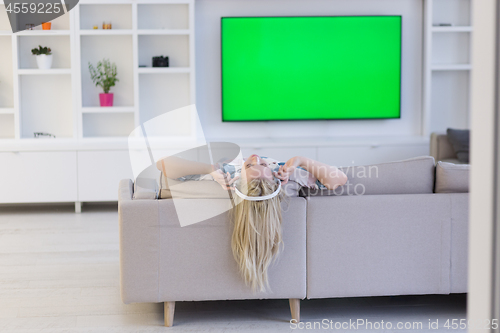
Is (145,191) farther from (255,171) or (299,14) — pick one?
(299,14)

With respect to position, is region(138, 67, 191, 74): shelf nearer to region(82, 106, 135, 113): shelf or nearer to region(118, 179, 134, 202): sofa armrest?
region(82, 106, 135, 113): shelf

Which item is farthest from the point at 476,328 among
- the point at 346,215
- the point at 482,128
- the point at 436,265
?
the point at 436,265

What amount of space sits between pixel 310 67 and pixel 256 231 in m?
3.17

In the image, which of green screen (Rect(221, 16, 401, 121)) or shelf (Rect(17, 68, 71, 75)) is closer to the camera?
shelf (Rect(17, 68, 71, 75))

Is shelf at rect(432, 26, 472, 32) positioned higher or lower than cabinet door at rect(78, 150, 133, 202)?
higher

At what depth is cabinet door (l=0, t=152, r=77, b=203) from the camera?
14.0ft

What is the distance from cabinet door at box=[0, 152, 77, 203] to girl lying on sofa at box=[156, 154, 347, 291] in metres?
2.46

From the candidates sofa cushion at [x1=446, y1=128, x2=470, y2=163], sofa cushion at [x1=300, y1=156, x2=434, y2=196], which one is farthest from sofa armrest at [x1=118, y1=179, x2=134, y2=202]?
sofa cushion at [x1=446, y1=128, x2=470, y2=163]

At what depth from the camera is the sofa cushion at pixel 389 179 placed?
218 cm

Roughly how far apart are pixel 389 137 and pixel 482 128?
449 centimetres

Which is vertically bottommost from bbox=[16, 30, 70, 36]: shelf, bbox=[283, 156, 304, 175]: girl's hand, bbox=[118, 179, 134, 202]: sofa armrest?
bbox=[118, 179, 134, 202]: sofa armrest

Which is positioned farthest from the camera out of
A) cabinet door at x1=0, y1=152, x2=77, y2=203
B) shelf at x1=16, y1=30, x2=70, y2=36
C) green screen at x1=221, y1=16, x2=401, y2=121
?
green screen at x1=221, y1=16, x2=401, y2=121

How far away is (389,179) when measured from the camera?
219cm

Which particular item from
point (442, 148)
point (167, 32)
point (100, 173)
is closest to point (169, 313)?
point (100, 173)
